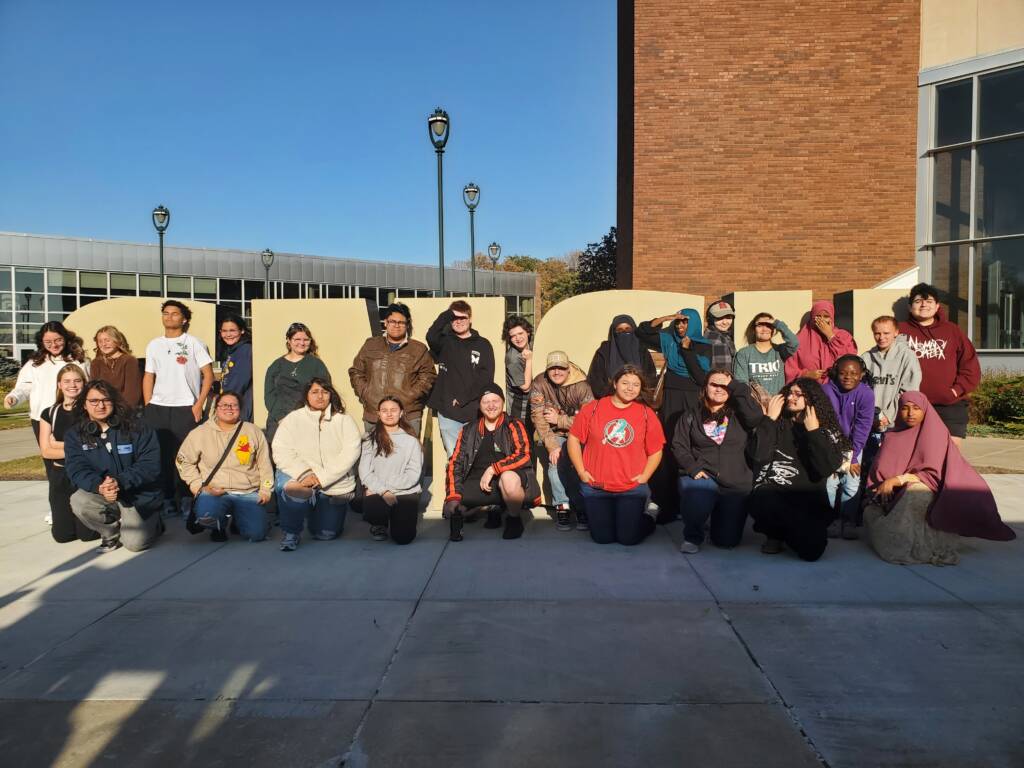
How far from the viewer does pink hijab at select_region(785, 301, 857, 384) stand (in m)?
6.18

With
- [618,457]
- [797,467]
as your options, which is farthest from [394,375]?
[797,467]

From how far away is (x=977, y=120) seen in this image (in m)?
14.0

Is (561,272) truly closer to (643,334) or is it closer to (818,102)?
(818,102)

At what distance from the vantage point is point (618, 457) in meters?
5.48

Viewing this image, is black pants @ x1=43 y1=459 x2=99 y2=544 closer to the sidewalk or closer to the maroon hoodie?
the sidewalk

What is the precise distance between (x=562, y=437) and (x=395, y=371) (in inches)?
62.7

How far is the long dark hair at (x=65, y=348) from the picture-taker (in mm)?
5953

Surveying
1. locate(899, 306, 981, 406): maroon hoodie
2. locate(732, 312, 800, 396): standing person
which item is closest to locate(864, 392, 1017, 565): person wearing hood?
locate(899, 306, 981, 406): maroon hoodie

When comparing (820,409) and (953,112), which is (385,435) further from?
(953,112)

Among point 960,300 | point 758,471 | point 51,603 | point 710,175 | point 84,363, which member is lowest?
point 51,603

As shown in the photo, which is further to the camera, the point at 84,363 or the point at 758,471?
the point at 84,363

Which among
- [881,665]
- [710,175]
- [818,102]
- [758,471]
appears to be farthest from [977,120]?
[881,665]

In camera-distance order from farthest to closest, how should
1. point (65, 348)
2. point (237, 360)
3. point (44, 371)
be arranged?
point (237, 360)
point (65, 348)
point (44, 371)

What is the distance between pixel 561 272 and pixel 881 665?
61460 mm
